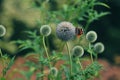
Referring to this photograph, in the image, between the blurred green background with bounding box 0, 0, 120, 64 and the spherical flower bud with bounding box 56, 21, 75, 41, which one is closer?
the spherical flower bud with bounding box 56, 21, 75, 41

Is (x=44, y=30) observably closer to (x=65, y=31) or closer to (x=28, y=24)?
(x=65, y=31)

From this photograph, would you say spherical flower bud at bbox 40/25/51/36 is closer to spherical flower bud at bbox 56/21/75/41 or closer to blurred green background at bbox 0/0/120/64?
spherical flower bud at bbox 56/21/75/41

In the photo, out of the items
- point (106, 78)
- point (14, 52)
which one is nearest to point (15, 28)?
point (14, 52)

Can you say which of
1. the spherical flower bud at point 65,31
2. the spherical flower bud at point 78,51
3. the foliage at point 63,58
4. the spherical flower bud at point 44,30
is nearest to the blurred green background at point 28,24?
the foliage at point 63,58

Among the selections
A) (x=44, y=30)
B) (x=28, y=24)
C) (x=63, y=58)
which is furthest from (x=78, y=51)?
(x=28, y=24)

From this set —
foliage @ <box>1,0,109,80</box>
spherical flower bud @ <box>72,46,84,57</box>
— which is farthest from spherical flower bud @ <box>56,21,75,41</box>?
spherical flower bud @ <box>72,46,84,57</box>

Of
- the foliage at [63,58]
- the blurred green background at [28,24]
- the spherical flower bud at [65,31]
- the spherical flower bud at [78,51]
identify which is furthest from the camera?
the blurred green background at [28,24]

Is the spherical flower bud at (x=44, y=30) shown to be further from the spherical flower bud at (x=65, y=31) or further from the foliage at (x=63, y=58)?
the spherical flower bud at (x=65, y=31)
